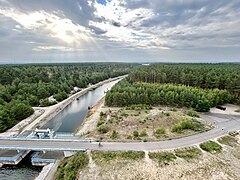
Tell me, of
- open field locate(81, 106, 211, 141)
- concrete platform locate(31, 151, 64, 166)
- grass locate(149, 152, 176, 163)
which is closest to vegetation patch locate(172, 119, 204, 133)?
open field locate(81, 106, 211, 141)

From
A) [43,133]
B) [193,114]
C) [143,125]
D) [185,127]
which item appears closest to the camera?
[43,133]

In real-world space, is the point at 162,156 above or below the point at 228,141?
above

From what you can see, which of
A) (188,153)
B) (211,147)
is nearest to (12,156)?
(188,153)

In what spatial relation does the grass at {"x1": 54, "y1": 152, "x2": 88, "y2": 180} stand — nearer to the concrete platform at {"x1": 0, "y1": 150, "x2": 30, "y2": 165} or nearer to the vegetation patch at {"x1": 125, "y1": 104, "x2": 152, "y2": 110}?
the concrete platform at {"x1": 0, "y1": 150, "x2": 30, "y2": 165}

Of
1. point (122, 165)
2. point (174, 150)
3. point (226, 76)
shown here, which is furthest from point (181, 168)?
point (226, 76)

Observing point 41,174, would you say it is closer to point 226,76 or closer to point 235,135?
point 235,135

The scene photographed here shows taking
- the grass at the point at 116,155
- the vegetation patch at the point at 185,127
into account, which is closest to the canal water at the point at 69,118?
the grass at the point at 116,155

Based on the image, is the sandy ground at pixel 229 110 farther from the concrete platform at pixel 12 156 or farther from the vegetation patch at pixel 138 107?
the concrete platform at pixel 12 156

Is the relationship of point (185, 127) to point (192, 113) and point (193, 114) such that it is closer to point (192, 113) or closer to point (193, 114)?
point (193, 114)
